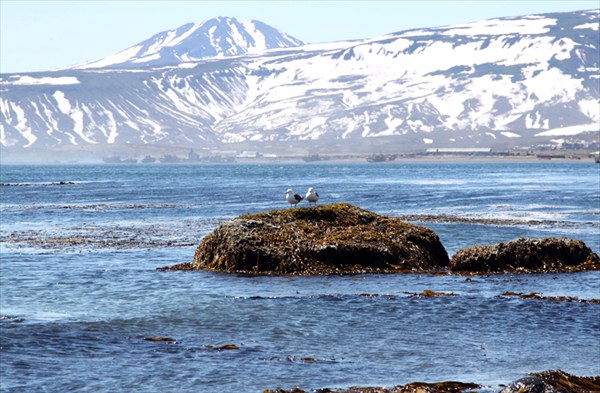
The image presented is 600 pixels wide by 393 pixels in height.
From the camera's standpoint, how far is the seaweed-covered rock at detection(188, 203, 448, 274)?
30.8m

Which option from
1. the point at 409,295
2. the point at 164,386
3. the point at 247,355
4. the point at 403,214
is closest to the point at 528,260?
the point at 409,295

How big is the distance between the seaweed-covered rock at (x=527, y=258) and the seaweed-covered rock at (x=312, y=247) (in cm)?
123

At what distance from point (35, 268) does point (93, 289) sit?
613 cm

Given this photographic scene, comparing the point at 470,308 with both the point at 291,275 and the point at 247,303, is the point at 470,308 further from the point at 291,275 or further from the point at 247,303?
the point at 291,275

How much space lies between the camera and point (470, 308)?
24.3m

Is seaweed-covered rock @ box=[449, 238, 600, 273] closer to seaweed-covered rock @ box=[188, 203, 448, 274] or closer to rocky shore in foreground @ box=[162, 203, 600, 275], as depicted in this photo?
rocky shore in foreground @ box=[162, 203, 600, 275]

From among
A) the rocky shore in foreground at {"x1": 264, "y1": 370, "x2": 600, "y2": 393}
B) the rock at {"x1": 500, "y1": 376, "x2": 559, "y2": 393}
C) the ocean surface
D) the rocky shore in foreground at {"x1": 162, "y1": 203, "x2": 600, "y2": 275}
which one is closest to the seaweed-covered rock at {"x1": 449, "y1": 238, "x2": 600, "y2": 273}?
the rocky shore in foreground at {"x1": 162, "y1": 203, "x2": 600, "y2": 275}

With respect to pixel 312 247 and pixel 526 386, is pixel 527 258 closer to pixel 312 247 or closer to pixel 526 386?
pixel 312 247

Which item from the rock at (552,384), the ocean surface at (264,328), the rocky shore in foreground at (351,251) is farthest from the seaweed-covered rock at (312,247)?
the rock at (552,384)

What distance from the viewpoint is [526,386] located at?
1241 centimetres

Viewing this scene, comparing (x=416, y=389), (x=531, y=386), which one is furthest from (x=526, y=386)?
(x=416, y=389)

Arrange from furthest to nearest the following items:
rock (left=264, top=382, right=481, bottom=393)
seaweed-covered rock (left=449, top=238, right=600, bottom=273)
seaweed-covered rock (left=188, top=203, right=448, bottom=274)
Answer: seaweed-covered rock (left=449, top=238, right=600, bottom=273), seaweed-covered rock (left=188, top=203, right=448, bottom=274), rock (left=264, top=382, right=481, bottom=393)

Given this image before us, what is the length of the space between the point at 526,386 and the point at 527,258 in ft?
63.8

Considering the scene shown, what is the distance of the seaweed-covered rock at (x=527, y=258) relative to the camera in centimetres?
3133
